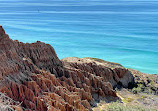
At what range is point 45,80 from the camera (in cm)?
2511

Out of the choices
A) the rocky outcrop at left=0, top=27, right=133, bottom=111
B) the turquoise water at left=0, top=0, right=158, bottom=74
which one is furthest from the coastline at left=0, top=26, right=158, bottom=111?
the turquoise water at left=0, top=0, right=158, bottom=74

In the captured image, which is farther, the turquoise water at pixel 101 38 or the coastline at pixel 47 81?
the turquoise water at pixel 101 38

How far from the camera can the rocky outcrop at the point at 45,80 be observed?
2205 centimetres

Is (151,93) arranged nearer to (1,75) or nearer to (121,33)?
(1,75)

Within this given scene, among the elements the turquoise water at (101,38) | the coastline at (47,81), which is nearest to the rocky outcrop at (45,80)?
the coastline at (47,81)

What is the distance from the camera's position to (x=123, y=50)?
8806 cm

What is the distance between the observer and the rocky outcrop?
2205cm

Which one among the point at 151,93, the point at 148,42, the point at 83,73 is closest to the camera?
the point at 83,73

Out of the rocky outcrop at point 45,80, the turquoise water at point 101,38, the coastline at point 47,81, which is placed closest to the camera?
the coastline at point 47,81

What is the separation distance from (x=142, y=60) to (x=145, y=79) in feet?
123

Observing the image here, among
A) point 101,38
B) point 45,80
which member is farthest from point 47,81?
point 101,38

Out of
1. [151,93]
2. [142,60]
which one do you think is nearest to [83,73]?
[151,93]

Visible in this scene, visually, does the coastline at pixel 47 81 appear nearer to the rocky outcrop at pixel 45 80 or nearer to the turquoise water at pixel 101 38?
the rocky outcrop at pixel 45 80

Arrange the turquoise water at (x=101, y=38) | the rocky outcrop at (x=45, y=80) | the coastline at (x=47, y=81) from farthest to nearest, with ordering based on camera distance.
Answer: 1. the turquoise water at (x=101, y=38)
2. the rocky outcrop at (x=45, y=80)
3. the coastline at (x=47, y=81)
